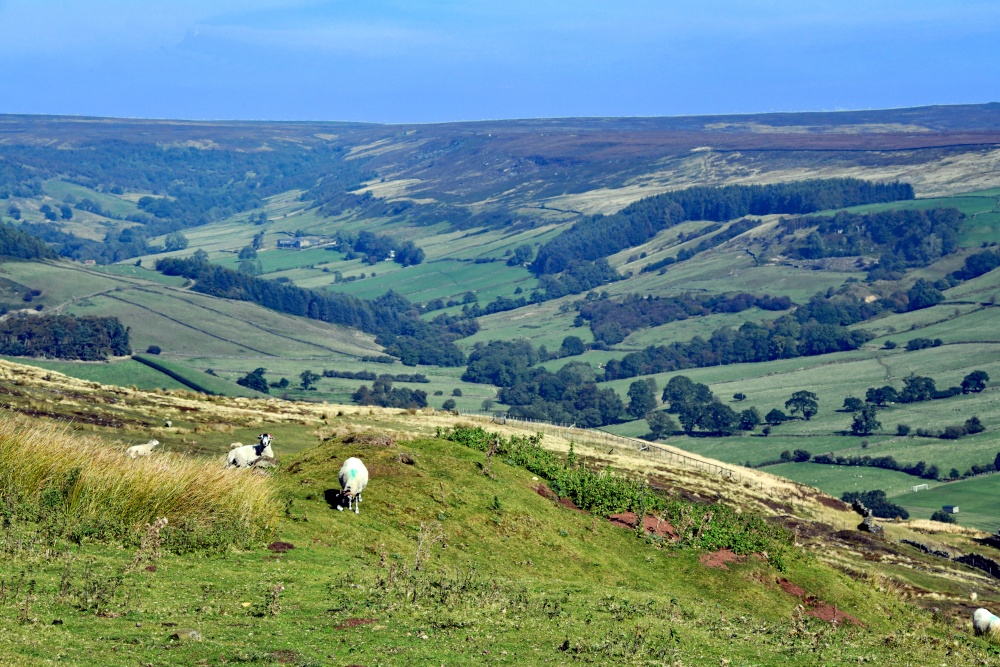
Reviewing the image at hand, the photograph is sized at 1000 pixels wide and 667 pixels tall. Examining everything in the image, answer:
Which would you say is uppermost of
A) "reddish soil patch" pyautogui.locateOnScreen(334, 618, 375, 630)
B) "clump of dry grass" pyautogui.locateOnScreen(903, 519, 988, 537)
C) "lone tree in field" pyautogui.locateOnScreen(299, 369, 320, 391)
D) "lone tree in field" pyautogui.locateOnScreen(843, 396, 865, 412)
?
"reddish soil patch" pyautogui.locateOnScreen(334, 618, 375, 630)

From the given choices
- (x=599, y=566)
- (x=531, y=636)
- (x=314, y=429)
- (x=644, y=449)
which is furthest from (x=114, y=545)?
(x=644, y=449)

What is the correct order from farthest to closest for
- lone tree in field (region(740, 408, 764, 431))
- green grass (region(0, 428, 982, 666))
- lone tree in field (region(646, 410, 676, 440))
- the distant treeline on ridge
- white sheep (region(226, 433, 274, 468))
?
lone tree in field (region(646, 410, 676, 440)), lone tree in field (region(740, 408, 764, 431)), the distant treeline on ridge, white sheep (region(226, 433, 274, 468)), green grass (region(0, 428, 982, 666))

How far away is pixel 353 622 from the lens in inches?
667

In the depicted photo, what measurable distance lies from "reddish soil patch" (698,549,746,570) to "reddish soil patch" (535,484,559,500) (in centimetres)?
479

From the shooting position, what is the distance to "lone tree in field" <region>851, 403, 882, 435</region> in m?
161

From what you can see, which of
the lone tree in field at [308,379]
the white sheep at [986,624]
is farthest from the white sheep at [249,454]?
the lone tree in field at [308,379]

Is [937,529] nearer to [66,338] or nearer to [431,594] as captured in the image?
[431,594]

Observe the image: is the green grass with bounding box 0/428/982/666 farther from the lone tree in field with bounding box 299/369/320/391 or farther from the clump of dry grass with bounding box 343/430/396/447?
the lone tree in field with bounding box 299/369/320/391

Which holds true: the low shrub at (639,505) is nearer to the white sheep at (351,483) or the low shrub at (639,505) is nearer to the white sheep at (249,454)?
the white sheep at (351,483)

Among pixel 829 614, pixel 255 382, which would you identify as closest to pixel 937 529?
pixel 829 614

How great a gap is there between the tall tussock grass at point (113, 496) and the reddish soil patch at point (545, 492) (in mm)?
10203

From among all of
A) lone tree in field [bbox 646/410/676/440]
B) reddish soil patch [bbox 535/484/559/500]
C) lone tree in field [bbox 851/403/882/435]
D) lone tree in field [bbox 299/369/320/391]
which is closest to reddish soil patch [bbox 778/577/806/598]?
reddish soil patch [bbox 535/484/559/500]

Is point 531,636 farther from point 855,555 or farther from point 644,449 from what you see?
point 644,449

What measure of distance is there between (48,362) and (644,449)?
4537 inches
